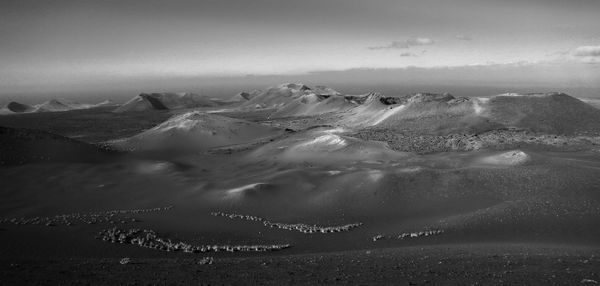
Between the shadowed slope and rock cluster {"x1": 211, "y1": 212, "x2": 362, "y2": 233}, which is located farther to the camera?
the shadowed slope

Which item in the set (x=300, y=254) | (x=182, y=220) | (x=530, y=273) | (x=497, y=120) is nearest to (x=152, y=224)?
(x=182, y=220)

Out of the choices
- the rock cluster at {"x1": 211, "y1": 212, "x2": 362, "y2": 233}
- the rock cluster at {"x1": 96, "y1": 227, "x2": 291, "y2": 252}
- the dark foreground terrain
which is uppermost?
the dark foreground terrain

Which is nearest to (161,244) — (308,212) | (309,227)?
(309,227)

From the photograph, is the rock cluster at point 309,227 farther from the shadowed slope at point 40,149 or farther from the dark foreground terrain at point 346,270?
the shadowed slope at point 40,149

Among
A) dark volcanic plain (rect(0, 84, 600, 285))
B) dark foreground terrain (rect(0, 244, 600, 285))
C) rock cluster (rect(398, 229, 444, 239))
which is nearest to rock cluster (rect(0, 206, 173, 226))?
dark volcanic plain (rect(0, 84, 600, 285))

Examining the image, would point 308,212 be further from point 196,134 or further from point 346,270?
point 196,134

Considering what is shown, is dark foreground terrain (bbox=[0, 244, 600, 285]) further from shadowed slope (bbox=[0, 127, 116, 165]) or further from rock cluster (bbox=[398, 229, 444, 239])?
shadowed slope (bbox=[0, 127, 116, 165])

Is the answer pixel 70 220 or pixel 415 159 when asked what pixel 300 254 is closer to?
pixel 70 220
